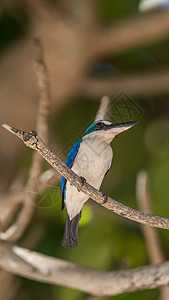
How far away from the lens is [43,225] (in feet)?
11.2

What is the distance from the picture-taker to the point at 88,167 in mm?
1197

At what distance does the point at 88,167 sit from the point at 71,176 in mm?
161

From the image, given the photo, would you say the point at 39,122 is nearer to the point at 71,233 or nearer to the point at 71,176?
the point at 71,233

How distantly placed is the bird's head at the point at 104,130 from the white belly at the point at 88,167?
0.06 feet

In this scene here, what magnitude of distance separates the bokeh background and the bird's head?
1392mm

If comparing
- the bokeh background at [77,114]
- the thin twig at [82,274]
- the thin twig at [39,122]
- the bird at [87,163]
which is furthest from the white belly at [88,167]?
the bokeh background at [77,114]

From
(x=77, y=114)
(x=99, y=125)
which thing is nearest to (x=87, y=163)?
(x=99, y=125)

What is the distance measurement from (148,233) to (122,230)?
2.34ft

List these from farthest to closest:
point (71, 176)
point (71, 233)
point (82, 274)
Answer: point (82, 274), point (71, 233), point (71, 176)

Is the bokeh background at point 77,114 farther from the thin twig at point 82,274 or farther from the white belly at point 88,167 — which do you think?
the white belly at point 88,167

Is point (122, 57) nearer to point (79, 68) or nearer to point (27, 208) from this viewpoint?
point (79, 68)

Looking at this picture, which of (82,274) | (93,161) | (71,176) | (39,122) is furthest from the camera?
(82,274)

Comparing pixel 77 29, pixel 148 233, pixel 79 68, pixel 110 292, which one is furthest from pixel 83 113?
pixel 110 292

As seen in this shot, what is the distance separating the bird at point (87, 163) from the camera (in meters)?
1.11
